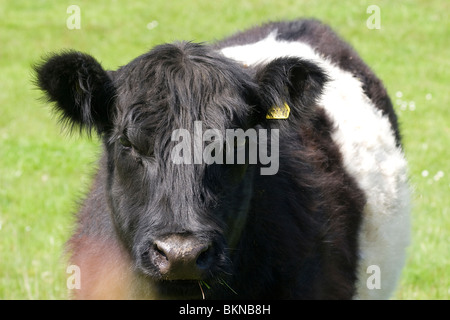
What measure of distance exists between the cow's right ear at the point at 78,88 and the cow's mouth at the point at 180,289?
105 centimetres

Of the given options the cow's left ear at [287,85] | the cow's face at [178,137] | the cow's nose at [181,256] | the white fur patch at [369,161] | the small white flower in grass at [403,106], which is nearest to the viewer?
the cow's nose at [181,256]

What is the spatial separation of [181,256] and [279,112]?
4.42ft

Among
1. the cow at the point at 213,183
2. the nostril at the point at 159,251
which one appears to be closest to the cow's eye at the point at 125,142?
the cow at the point at 213,183

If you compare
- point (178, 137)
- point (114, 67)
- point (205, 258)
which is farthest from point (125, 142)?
point (114, 67)

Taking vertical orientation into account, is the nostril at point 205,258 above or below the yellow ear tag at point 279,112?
below

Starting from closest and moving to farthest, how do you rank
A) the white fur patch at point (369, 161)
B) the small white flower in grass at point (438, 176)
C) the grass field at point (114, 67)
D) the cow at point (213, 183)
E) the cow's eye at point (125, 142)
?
the cow at point (213, 183) < the cow's eye at point (125, 142) < the white fur patch at point (369, 161) < the grass field at point (114, 67) < the small white flower in grass at point (438, 176)

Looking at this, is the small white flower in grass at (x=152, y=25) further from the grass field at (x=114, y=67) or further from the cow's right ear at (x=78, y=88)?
the cow's right ear at (x=78, y=88)

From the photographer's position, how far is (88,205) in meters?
4.91

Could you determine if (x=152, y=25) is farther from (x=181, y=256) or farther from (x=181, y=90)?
(x=181, y=256)

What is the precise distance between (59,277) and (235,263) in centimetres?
274

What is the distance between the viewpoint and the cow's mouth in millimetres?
3847

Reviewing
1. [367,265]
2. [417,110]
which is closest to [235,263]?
[367,265]
